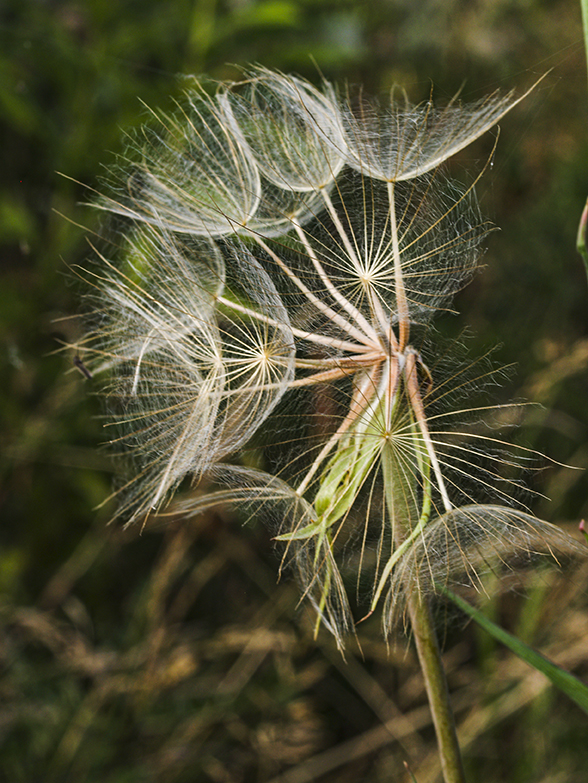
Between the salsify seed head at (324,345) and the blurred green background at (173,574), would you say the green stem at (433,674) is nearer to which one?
the salsify seed head at (324,345)

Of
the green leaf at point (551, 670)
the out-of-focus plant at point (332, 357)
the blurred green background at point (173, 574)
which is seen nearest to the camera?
the green leaf at point (551, 670)

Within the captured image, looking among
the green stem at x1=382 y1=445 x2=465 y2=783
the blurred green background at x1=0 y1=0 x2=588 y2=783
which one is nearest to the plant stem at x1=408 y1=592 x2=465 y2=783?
the green stem at x1=382 y1=445 x2=465 y2=783

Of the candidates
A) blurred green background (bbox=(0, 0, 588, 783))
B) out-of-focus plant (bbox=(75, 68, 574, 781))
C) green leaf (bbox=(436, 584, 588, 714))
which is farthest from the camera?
blurred green background (bbox=(0, 0, 588, 783))

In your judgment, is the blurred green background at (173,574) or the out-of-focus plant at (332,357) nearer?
the out-of-focus plant at (332,357)

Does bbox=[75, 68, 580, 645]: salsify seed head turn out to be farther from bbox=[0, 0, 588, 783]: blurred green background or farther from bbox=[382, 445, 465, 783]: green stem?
bbox=[0, 0, 588, 783]: blurred green background

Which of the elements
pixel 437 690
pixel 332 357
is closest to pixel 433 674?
pixel 437 690

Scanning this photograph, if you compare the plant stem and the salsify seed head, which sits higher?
the salsify seed head

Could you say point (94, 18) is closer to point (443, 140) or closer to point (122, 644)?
point (443, 140)

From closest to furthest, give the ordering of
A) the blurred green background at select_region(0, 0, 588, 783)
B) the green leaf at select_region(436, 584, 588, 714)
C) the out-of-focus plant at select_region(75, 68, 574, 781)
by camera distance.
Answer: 1. the green leaf at select_region(436, 584, 588, 714)
2. the out-of-focus plant at select_region(75, 68, 574, 781)
3. the blurred green background at select_region(0, 0, 588, 783)

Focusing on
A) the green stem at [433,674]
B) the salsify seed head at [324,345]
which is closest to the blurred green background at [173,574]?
the salsify seed head at [324,345]
